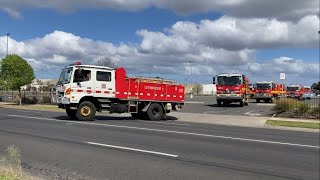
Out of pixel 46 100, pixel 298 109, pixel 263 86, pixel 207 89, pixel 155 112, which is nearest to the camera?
pixel 155 112

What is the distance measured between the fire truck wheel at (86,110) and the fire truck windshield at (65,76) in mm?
1446

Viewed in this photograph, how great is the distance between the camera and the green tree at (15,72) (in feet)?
160

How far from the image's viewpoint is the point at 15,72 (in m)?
49.0

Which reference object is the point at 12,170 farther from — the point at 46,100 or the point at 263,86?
the point at 46,100

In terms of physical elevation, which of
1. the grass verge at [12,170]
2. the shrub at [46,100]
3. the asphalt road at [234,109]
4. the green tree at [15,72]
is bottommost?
the grass verge at [12,170]

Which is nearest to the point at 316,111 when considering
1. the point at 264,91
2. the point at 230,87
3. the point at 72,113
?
the point at 230,87

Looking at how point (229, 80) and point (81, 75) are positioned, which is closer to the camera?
point (81, 75)

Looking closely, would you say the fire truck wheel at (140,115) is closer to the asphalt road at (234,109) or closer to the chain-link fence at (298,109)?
the asphalt road at (234,109)

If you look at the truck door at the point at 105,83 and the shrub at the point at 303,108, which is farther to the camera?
the shrub at the point at 303,108

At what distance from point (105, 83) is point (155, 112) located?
150 inches

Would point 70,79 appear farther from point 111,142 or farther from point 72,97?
point 111,142

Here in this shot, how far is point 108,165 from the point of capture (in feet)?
30.4

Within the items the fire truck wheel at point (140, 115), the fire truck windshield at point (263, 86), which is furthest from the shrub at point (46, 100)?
the fire truck wheel at point (140, 115)

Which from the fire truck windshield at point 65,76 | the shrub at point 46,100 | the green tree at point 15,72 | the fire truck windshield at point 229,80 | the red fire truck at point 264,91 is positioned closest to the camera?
the fire truck windshield at point 65,76
